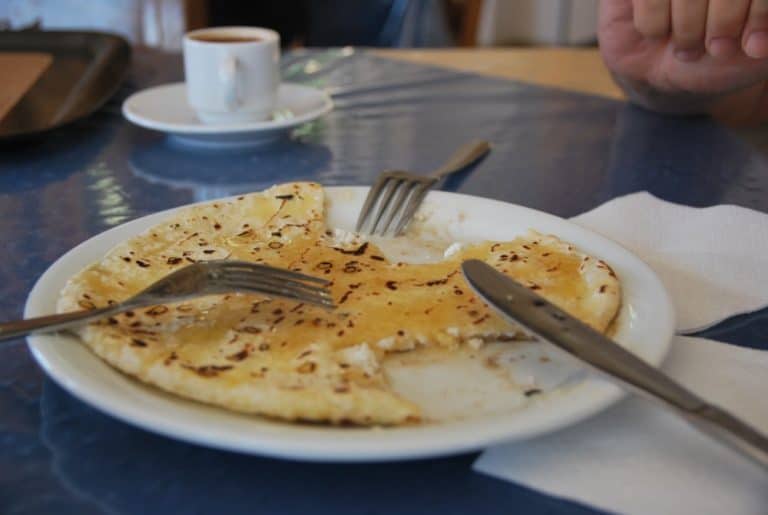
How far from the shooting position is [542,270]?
2.82 ft

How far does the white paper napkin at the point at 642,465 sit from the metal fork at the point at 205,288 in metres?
0.25

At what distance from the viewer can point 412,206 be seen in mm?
1088

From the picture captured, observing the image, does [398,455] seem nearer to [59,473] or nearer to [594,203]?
[59,473]

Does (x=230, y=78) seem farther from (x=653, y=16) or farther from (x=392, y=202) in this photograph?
(x=653, y=16)

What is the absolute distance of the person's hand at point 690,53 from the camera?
48.0 inches

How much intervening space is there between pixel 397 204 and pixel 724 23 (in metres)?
0.61

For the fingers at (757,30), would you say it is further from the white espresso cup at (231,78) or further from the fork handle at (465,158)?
the white espresso cup at (231,78)

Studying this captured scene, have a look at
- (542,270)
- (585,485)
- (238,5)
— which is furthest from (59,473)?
(238,5)

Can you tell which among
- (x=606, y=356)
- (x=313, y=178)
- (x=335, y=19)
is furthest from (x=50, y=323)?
(x=335, y=19)

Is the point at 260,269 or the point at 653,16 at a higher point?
the point at 653,16

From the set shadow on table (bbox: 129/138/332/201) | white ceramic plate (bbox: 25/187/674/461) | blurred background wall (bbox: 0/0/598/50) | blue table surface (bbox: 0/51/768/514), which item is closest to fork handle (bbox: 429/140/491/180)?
blue table surface (bbox: 0/51/768/514)

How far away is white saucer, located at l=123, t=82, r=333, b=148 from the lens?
144 centimetres

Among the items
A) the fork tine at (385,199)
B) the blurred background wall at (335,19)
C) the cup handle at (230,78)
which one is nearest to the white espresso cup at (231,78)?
the cup handle at (230,78)

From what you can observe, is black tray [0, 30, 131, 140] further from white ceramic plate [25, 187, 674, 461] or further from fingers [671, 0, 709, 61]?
fingers [671, 0, 709, 61]
